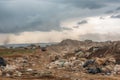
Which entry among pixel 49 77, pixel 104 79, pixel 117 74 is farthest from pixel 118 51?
pixel 49 77

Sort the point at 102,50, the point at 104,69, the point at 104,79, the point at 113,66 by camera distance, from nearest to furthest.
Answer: the point at 104,79, the point at 104,69, the point at 113,66, the point at 102,50

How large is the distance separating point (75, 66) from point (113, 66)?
9.55 m

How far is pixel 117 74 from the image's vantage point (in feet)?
223

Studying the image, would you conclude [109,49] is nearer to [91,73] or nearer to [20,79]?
[91,73]

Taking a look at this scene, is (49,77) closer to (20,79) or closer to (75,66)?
(20,79)

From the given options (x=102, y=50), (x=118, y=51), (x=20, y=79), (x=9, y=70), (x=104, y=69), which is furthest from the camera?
(x=102, y=50)

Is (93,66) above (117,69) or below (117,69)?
above

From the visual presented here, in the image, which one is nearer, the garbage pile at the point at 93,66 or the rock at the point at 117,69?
the garbage pile at the point at 93,66

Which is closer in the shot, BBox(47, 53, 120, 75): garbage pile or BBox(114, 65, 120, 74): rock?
BBox(47, 53, 120, 75): garbage pile

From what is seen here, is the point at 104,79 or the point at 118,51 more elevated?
the point at 118,51

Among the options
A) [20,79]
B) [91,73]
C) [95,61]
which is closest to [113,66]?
[95,61]

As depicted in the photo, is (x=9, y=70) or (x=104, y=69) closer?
(x=9, y=70)

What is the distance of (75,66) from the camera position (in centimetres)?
7962

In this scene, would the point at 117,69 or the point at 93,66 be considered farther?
the point at 93,66
